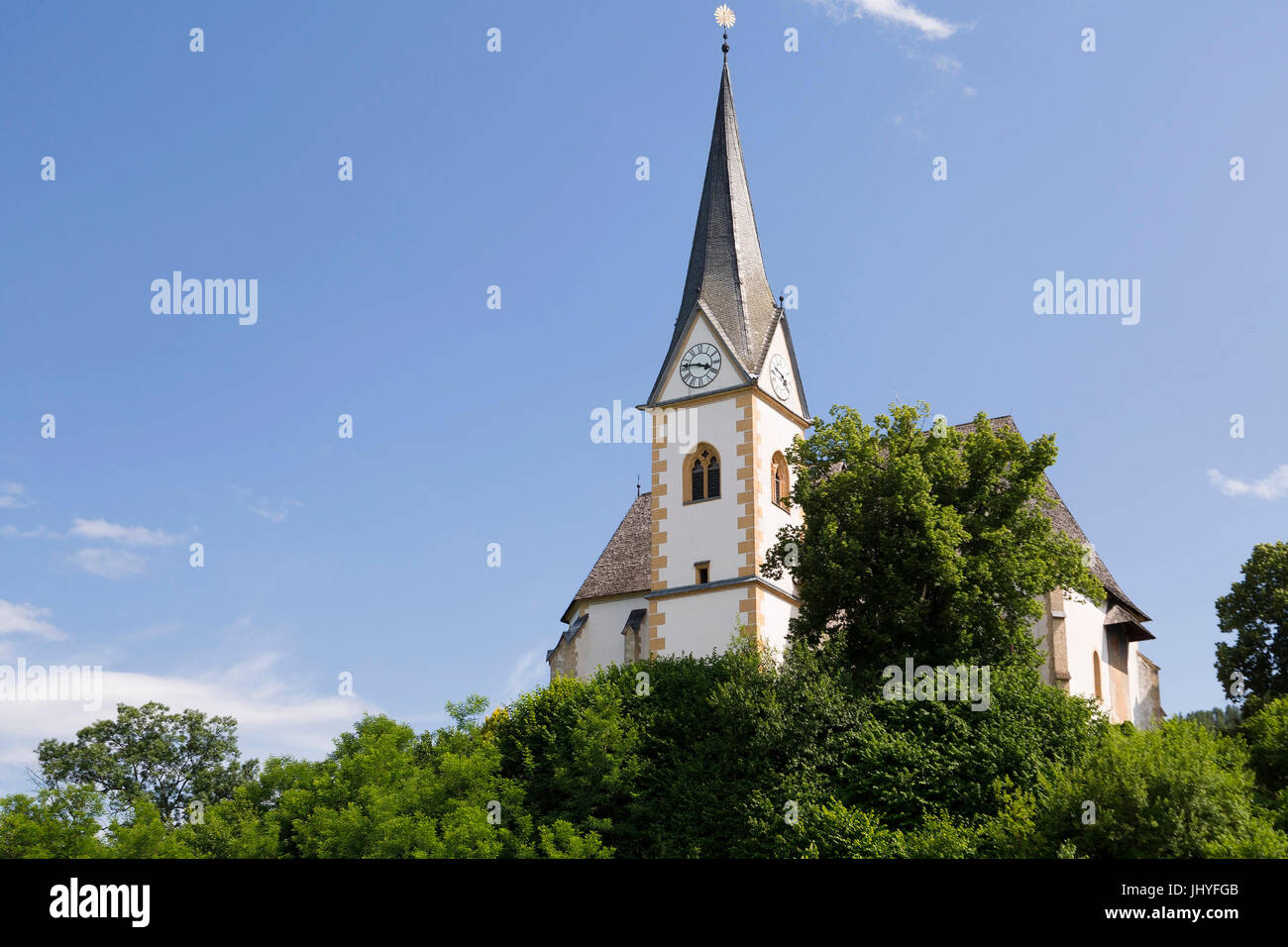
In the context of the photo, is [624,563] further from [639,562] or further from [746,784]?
[746,784]

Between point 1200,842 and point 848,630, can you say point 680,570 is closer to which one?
point 848,630

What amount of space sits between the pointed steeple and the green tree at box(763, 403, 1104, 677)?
6806mm

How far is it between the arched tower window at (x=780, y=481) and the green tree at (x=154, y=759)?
122ft

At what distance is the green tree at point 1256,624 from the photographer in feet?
163

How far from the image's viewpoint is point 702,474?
142 ft

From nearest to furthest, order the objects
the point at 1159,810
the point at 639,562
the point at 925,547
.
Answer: the point at 1159,810
the point at 925,547
the point at 639,562

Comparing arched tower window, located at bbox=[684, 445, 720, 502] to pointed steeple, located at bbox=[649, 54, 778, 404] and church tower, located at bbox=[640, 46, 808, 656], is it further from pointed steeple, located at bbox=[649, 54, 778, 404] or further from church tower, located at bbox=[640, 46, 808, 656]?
pointed steeple, located at bbox=[649, 54, 778, 404]

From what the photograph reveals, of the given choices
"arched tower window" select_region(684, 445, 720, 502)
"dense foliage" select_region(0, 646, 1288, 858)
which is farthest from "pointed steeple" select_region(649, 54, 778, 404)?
"dense foliage" select_region(0, 646, 1288, 858)

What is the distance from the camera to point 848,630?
3734 centimetres

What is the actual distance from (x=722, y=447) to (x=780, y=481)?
2562 millimetres

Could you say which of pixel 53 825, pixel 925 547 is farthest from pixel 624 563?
pixel 53 825

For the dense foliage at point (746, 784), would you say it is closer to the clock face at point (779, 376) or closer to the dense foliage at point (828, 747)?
the dense foliage at point (828, 747)

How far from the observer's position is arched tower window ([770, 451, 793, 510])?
143 feet

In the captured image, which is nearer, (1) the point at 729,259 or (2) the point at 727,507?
(2) the point at 727,507
